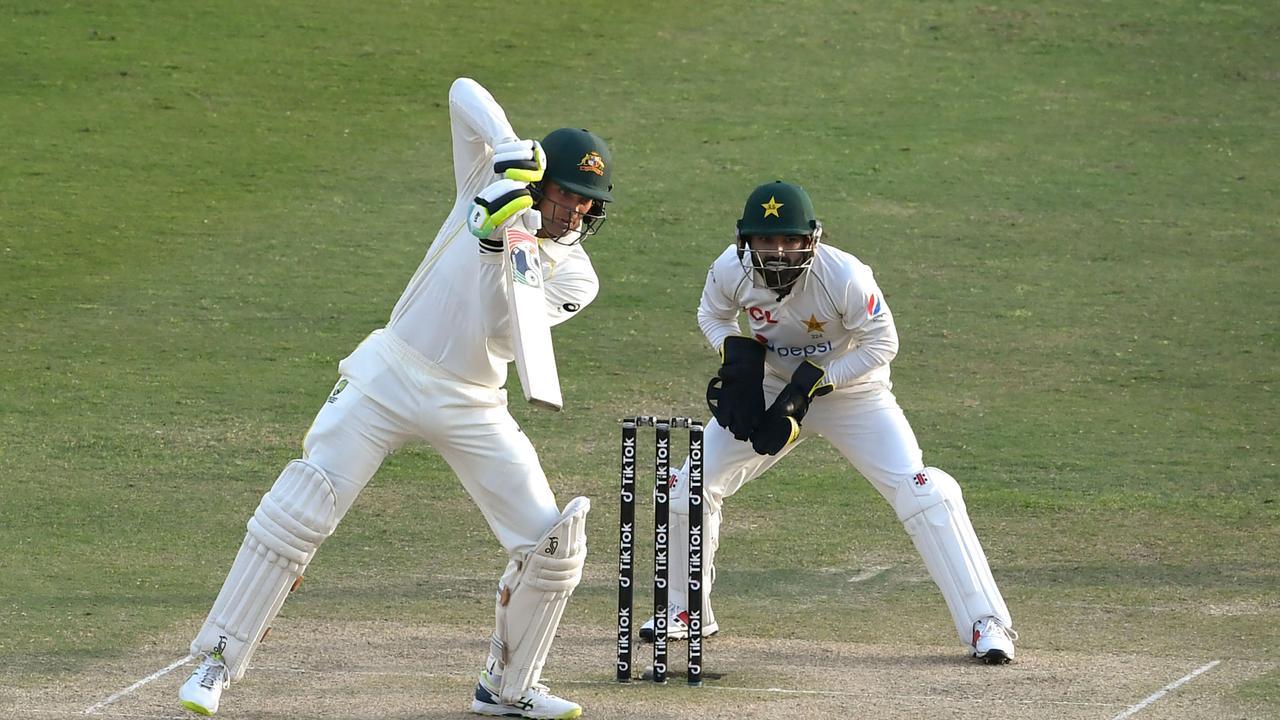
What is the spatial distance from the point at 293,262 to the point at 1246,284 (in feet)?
22.7

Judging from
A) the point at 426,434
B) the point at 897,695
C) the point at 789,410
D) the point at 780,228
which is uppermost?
the point at 780,228

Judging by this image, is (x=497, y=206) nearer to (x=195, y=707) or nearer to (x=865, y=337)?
(x=195, y=707)

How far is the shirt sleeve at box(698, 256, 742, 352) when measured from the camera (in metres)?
7.19

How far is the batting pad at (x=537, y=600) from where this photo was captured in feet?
19.1

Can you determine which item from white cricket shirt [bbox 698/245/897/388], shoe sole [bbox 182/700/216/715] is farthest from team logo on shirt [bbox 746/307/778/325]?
shoe sole [bbox 182/700/216/715]

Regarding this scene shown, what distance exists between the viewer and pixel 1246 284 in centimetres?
1316

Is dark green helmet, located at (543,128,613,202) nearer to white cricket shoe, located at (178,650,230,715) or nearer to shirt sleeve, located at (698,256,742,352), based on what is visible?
shirt sleeve, located at (698,256,742,352)

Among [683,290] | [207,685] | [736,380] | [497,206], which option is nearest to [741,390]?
[736,380]

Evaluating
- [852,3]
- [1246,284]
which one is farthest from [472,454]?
[852,3]

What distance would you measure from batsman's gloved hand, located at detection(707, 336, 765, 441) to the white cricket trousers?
4.10ft

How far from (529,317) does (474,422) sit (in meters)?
0.41

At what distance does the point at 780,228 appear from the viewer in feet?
22.2

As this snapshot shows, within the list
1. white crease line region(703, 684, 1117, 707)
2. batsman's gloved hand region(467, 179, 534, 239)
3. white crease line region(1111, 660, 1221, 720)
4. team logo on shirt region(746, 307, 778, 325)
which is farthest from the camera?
team logo on shirt region(746, 307, 778, 325)

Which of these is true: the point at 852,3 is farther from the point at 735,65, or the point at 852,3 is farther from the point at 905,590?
the point at 905,590
